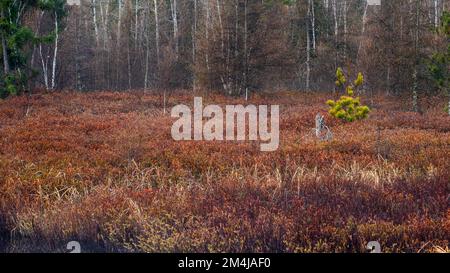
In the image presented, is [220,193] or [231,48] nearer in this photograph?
[220,193]

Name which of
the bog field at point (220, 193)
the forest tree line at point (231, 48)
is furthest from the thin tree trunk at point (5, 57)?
the bog field at point (220, 193)

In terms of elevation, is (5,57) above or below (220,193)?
above

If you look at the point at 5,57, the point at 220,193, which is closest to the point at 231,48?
the point at 5,57

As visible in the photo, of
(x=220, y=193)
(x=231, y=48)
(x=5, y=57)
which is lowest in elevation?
(x=220, y=193)

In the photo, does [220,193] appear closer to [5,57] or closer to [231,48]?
[5,57]

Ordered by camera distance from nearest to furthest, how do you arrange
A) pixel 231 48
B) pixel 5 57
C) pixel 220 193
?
1. pixel 220 193
2. pixel 5 57
3. pixel 231 48

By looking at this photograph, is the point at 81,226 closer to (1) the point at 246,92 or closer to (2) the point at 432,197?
(2) the point at 432,197

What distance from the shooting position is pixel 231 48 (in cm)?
2809

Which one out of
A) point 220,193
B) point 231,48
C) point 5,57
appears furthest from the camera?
point 231,48

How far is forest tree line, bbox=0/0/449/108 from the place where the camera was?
857 inches

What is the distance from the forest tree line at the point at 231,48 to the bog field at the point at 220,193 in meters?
9.25

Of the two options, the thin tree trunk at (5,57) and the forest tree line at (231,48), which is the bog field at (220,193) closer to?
the thin tree trunk at (5,57)

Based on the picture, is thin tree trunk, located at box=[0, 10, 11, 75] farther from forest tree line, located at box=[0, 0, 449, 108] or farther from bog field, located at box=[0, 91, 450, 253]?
bog field, located at box=[0, 91, 450, 253]

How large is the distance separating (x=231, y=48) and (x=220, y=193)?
22.0m
